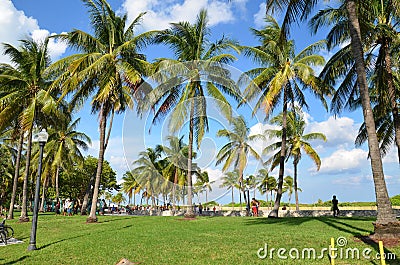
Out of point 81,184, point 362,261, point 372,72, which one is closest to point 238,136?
point 372,72

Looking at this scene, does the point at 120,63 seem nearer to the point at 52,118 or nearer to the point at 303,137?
the point at 52,118

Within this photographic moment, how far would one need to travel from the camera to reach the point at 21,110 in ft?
80.4

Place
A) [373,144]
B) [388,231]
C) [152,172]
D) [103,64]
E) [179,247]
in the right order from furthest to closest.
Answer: [152,172] → [103,64] → [373,144] → [179,247] → [388,231]

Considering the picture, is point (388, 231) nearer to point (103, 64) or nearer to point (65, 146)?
point (103, 64)

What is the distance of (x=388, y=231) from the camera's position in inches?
409

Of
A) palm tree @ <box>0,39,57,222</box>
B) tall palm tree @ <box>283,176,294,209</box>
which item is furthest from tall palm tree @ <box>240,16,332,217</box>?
tall palm tree @ <box>283,176,294,209</box>

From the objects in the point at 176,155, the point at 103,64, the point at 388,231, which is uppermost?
the point at 103,64

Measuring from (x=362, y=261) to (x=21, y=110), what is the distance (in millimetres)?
23032

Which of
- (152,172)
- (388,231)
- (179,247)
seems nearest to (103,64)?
(179,247)

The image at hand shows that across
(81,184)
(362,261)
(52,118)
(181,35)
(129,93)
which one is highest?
(181,35)

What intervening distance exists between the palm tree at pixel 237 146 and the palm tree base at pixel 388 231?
694 centimetres

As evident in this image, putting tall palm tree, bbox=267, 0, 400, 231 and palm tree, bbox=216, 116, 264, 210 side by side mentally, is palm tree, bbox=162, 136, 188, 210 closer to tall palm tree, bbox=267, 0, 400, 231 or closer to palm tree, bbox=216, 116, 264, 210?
palm tree, bbox=216, 116, 264, 210

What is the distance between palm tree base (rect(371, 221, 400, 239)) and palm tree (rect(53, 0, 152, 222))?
13744 millimetres

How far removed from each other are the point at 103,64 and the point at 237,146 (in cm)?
920
